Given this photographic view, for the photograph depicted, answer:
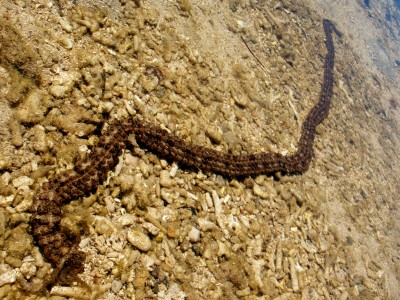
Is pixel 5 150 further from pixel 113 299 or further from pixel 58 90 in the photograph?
pixel 113 299

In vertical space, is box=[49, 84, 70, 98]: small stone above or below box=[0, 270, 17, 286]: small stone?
above

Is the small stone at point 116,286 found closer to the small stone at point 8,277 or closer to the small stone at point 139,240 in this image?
the small stone at point 139,240

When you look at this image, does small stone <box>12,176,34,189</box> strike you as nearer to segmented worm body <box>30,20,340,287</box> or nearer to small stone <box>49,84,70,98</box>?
segmented worm body <box>30,20,340,287</box>

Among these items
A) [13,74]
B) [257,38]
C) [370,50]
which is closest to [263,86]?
[257,38]

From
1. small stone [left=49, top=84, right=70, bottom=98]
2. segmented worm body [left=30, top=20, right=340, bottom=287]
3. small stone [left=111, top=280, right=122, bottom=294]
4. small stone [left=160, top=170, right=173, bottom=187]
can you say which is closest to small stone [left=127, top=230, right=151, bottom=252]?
small stone [left=111, top=280, right=122, bottom=294]

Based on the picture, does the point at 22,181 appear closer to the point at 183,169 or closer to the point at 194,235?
the point at 183,169

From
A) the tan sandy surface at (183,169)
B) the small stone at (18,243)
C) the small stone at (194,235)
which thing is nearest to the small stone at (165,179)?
the tan sandy surface at (183,169)
